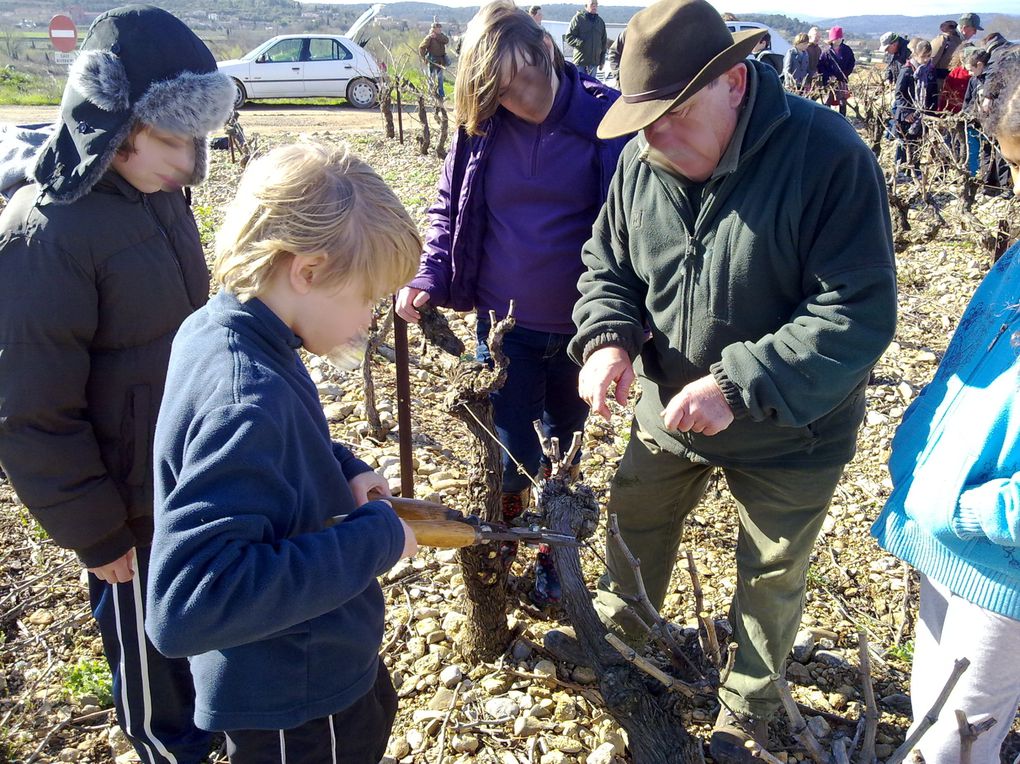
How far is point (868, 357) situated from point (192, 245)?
5.55 feet

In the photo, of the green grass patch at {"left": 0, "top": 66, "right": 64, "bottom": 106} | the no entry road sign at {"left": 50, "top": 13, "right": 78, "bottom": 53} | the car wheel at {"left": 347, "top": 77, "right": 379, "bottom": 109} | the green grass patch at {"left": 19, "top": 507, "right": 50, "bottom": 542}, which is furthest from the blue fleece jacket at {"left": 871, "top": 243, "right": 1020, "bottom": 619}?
the green grass patch at {"left": 0, "top": 66, "right": 64, "bottom": 106}

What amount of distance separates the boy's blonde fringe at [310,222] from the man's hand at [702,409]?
75cm

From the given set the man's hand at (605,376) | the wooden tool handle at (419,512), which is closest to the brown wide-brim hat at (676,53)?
the man's hand at (605,376)

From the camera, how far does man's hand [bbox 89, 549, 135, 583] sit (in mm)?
2000

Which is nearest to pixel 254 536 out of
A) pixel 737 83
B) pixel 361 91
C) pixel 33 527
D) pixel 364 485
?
pixel 364 485

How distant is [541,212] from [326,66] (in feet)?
54.3

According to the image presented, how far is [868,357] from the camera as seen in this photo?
5.85 ft

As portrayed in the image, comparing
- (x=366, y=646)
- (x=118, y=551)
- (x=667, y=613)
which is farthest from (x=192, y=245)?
(x=667, y=613)

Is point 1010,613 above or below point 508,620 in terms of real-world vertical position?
above

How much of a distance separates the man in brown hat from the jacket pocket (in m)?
1.08

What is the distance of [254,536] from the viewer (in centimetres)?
129

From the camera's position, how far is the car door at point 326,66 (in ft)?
57.1

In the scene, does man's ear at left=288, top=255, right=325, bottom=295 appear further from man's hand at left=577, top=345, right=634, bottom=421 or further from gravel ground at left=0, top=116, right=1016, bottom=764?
gravel ground at left=0, top=116, right=1016, bottom=764

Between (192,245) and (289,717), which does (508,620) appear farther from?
(192,245)
